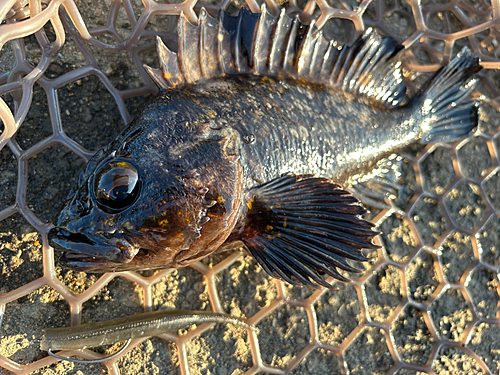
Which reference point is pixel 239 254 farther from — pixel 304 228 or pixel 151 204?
pixel 151 204

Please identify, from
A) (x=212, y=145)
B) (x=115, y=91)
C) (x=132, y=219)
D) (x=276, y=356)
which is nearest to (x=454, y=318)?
(x=276, y=356)

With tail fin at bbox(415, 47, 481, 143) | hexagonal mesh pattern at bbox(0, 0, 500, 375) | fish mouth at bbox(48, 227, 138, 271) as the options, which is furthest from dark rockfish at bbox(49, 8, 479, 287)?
hexagonal mesh pattern at bbox(0, 0, 500, 375)

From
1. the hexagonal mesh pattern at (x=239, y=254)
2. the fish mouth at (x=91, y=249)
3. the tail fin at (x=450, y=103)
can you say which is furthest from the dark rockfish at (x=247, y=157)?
the hexagonal mesh pattern at (x=239, y=254)

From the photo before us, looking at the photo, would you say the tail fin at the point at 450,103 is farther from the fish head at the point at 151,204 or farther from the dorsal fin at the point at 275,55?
the fish head at the point at 151,204

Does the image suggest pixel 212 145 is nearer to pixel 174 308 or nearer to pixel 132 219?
pixel 132 219

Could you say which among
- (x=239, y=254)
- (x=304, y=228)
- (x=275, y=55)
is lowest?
(x=304, y=228)

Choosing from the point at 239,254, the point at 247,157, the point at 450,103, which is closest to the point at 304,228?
the point at 247,157
